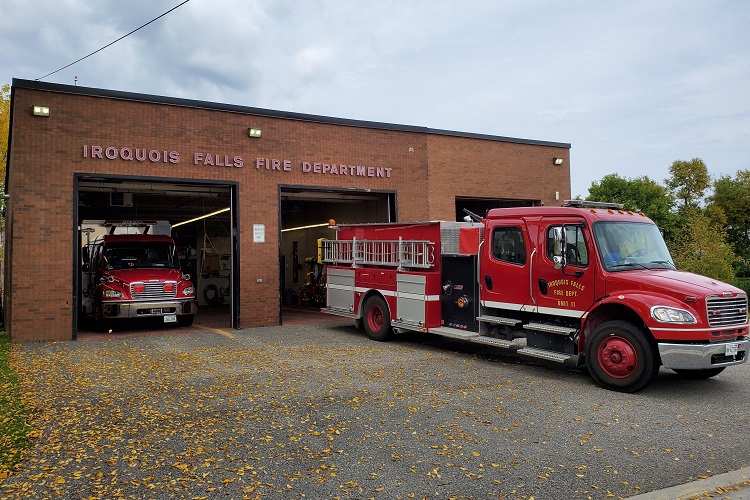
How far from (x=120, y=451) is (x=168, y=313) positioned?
9.00 metres

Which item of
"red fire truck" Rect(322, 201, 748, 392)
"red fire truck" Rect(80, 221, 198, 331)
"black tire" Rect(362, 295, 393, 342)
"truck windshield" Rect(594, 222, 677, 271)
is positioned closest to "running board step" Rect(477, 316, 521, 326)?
"red fire truck" Rect(322, 201, 748, 392)

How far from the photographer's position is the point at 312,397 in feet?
24.8

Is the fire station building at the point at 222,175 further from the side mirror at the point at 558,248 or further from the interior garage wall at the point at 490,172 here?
the side mirror at the point at 558,248

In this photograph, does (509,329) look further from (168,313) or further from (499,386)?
(168,313)

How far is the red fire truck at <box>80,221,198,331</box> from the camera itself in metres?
13.8

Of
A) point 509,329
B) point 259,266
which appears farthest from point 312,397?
point 259,266

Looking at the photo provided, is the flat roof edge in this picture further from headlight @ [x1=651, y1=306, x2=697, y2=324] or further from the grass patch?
headlight @ [x1=651, y1=306, x2=697, y2=324]

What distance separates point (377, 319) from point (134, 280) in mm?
6007

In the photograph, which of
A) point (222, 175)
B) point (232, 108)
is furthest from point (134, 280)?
point (232, 108)

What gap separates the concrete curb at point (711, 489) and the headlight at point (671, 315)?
2.69 metres

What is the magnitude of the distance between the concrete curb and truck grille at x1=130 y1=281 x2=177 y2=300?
472 inches

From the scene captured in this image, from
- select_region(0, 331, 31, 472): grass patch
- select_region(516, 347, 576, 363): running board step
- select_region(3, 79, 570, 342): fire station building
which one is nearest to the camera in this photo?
select_region(0, 331, 31, 472): grass patch

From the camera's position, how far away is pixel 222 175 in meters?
14.5

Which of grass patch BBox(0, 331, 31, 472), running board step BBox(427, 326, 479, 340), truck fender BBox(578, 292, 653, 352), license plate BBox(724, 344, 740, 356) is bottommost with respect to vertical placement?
grass patch BBox(0, 331, 31, 472)
